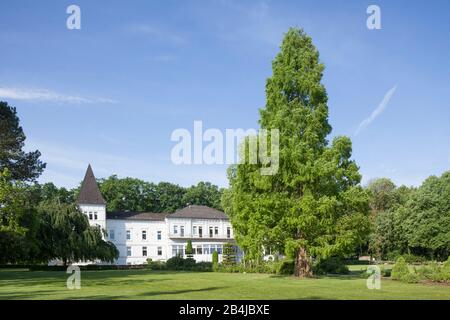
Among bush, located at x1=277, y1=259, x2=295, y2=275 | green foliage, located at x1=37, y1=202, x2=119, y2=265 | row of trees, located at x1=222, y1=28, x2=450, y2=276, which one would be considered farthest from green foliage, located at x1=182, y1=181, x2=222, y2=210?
row of trees, located at x1=222, y1=28, x2=450, y2=276

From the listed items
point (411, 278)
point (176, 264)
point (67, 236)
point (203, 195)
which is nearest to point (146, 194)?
point (203, 195)

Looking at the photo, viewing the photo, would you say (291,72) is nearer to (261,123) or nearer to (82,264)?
(261,123)

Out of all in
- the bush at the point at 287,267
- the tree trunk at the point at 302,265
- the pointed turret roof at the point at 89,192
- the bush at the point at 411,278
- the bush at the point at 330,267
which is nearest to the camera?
the bush at the point at 411,278

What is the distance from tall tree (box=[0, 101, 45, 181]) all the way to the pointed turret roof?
18008 millimetres

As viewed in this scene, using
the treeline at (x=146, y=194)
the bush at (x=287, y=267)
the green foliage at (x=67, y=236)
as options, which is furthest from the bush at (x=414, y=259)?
the treeline at (x=146, y=194)

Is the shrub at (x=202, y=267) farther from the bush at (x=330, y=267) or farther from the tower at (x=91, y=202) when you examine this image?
the tower at (x=91, y=202)

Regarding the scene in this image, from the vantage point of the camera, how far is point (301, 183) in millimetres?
26578

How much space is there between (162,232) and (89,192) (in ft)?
36.6

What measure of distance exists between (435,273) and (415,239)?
31.5 m

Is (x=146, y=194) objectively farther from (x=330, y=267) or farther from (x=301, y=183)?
(x=301, y=183)

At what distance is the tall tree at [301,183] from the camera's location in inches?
1009

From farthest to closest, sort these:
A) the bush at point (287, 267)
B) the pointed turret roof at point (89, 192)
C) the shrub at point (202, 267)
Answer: the pointed turret roof at point (89, 192), the shrub at point (202, 267), the bush at point (287, 267)

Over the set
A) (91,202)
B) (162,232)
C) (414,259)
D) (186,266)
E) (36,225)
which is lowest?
(414,259)
